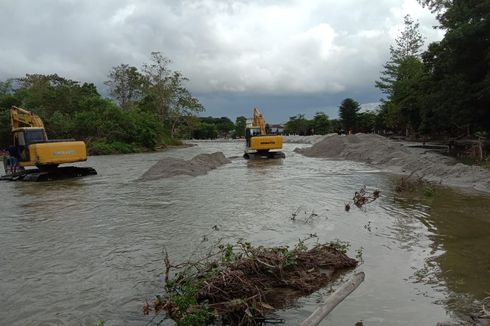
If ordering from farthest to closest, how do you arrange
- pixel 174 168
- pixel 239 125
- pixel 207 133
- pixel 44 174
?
pixel 239 125
pixel 207 133
pixel 174 168
pixel 44 174

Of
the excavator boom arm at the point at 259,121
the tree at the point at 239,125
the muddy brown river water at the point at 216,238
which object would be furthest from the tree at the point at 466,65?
the tree at the point at 239,125

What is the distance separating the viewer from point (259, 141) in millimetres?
31375

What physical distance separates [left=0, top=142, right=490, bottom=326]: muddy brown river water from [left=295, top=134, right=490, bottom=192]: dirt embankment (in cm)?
235

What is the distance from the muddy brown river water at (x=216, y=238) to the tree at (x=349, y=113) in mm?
70301

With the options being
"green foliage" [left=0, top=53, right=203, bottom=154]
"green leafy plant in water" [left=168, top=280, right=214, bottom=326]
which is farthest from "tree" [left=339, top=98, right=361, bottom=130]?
"green leafy plant in water" [left=168, top=280, right=214, bottom=326]

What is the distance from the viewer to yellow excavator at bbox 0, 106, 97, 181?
2062cm

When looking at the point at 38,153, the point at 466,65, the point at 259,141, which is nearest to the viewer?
the point at 38,153

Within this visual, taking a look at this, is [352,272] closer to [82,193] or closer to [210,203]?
[210,203]

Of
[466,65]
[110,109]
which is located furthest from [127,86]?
[466,65]

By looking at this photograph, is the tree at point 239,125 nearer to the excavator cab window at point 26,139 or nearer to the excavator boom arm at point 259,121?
the excavator boom arm at point 259,121

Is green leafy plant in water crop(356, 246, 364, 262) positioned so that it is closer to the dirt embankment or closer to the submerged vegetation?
the submerged vegetation

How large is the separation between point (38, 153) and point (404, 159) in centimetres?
1971

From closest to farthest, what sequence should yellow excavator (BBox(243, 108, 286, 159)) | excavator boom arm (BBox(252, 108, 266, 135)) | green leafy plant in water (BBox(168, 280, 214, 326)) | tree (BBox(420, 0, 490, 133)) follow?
green leafy plant in water (BBox(168, 280, 214, 326)) < tree (BBox(420, 0, 490, 133)) < yellow excavator (BBox(243, 108, 286, 159)) < excavator boom arm (BBox(252, 108, 266, 135))

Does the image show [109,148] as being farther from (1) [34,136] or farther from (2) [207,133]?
(2) [207,133]
